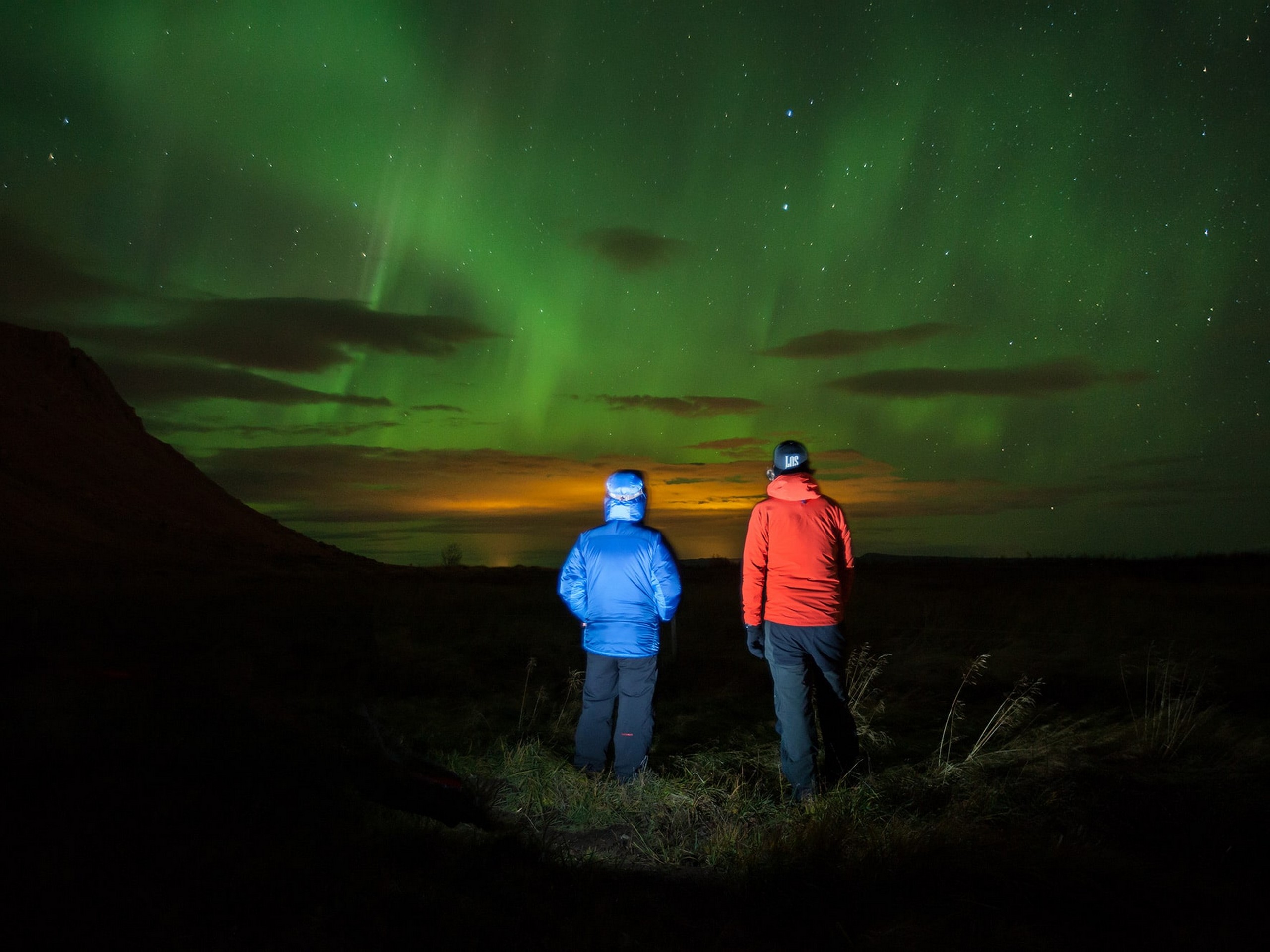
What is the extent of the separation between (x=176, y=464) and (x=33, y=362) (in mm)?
11072

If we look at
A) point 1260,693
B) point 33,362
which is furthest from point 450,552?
point 1260,693

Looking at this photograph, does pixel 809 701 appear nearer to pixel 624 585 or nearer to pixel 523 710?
pixel 624 585

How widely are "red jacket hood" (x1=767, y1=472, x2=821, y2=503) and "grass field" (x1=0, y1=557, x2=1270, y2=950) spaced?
5.23ft

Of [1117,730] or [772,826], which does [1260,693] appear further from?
[772,826]

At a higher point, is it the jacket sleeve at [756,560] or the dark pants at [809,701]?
the jacket sleeve at [756,560]

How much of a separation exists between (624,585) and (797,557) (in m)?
1.03

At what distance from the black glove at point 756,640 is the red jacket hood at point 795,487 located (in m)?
0.76

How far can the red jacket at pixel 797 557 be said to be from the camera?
175 inches

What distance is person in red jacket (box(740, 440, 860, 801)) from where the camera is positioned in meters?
4.40

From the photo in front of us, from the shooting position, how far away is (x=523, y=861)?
3.57 m

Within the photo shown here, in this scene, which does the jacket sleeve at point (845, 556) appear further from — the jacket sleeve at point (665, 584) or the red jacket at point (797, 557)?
the jacket sleeve at point (665, 584)

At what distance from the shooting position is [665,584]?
468 centimetres

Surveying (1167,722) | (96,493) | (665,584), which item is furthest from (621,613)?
(96,493)

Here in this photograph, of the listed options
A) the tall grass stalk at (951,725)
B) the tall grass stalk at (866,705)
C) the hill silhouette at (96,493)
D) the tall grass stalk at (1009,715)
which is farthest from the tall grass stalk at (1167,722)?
the hill silhouette at (96,493)
